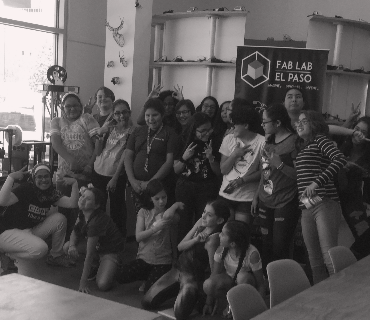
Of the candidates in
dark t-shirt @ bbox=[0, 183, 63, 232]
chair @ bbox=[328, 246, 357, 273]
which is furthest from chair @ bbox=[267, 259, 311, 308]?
dark t-shirt @ bbox=[0, 183, 63, 232]

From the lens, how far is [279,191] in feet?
10.8

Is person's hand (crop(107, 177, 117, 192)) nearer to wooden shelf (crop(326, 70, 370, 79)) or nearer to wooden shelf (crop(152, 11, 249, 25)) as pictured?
wooden shelf (crop(152, 11, 249, 25))

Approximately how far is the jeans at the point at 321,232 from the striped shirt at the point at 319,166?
7 centimetres

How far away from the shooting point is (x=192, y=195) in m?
3.72

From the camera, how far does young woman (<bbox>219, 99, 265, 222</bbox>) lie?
3.48m

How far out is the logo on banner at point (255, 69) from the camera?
17.5ft

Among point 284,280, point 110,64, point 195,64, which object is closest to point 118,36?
point 110,64

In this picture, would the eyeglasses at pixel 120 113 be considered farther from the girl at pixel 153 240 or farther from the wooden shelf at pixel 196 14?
the wooden shelf at pixel 196 14

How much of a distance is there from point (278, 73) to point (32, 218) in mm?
2960

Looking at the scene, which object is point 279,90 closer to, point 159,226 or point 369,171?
point 369,171

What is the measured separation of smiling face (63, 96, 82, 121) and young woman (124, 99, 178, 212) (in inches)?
23.9

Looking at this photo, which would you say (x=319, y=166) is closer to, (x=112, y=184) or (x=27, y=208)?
(x=112, y=184)

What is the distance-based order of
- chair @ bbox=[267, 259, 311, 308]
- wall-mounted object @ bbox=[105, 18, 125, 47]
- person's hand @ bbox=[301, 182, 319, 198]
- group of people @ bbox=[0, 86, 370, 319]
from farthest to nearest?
wall-mounted object @ bbox=[105, 18, 125, 47] < group of people @ bbox=[0, 86, 370, 319] < person's hand @ bbox=[301, 182, 319, 198] < chair @ bbox=[267, 259, 311, 308]

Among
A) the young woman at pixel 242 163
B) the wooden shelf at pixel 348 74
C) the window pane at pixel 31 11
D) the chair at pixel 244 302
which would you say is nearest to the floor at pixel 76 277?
the young woman at pixel 242 163
